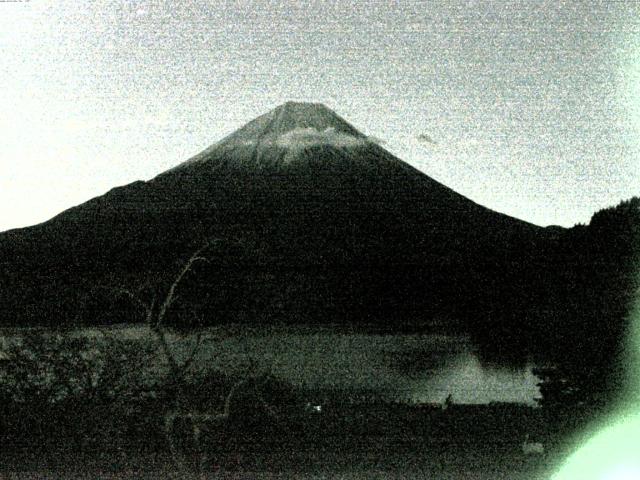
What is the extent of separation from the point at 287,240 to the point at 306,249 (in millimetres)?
2674

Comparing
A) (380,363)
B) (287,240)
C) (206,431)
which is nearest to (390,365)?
(380,363)

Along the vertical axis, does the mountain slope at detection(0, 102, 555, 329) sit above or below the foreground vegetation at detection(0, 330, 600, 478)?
above

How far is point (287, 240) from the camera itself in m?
49.7

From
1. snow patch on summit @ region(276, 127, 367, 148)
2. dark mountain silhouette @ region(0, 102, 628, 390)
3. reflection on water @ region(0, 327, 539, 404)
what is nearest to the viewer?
reflection on water @ region(0, 327, 539, 404)

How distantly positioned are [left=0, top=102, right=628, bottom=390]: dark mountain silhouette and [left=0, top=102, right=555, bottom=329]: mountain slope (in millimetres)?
139

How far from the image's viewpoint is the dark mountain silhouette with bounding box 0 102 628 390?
76.0 feet

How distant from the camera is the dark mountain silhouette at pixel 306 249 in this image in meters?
23.2

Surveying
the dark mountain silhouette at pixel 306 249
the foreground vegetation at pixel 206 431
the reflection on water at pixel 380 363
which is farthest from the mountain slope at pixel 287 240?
the foreground vegetation at pixel 206 431

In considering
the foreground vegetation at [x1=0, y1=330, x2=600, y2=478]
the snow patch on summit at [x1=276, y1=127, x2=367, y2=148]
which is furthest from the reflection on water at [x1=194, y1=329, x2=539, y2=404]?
the snow patch on summit at [x1=276, y1=127, x2=367, y2=148]

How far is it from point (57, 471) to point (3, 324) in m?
23.1

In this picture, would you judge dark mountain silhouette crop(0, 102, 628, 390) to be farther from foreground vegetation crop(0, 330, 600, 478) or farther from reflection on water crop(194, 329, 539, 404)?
foreground vegetation crop(0, 330, 600, 478)

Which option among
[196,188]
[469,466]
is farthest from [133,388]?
[196,188]

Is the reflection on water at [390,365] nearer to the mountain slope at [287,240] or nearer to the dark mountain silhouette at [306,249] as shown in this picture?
the dark mountain silhouette at [306,249]

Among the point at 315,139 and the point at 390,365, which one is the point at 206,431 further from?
the point at 315,139
